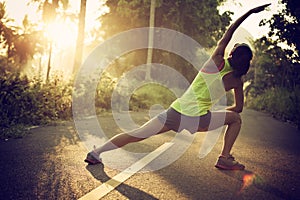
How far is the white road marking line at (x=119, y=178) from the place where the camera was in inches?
121

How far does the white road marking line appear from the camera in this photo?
3078 mm

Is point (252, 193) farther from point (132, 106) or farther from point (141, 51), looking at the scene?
point (141, 51)

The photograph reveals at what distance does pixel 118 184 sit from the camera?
3.48m

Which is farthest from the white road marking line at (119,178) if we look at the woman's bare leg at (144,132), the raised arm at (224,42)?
the raised arm at (224,42)

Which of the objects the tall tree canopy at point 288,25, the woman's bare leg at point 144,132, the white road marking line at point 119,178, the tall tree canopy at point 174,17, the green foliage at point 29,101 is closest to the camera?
the white road marking line at point 119,178

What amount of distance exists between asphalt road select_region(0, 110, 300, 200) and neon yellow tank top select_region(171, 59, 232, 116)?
86 centimetres

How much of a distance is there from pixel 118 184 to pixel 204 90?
1515 millimetres

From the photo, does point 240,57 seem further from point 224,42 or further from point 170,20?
point 170,20

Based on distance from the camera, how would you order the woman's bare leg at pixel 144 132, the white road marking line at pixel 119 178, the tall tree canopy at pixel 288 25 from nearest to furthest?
the white road marking line at pixel 119 178 → the woman's bare leg at pixel 144 132 → the tall tree canopy at pixel 288 25

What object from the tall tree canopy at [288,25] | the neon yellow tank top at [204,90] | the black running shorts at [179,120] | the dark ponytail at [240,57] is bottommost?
the black running shorts at [179,120]

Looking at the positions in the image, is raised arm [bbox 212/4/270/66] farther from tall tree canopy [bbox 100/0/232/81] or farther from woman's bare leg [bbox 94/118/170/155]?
tall tree canopy [bbox 100/0/232/81]

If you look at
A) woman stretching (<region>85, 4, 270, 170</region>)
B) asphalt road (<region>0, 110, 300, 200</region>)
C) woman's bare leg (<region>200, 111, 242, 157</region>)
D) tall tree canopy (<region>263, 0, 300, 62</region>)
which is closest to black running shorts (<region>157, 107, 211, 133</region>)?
woman stretching (<region>85, 4, 270, 170</region>)

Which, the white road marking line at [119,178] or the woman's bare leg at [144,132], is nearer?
the white road marking line at [119,178]

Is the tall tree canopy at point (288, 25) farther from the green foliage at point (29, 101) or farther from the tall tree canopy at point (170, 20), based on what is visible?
the green foliage at point (29, 101)
